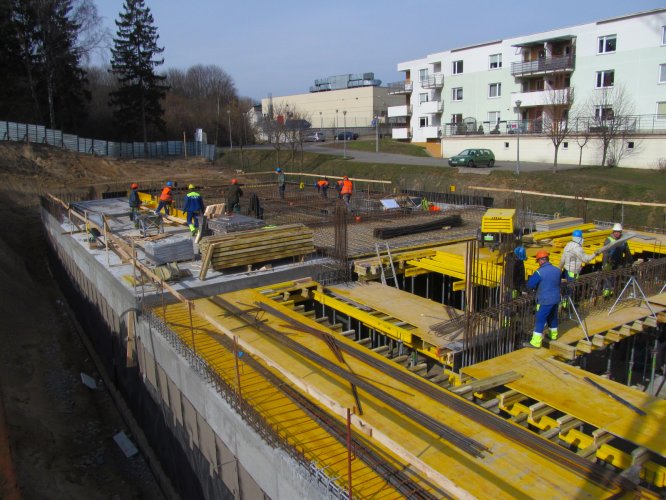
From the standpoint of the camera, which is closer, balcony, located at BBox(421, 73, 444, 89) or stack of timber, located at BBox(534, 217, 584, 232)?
stack of timber, located at BBox(534, 217, 584, 232)

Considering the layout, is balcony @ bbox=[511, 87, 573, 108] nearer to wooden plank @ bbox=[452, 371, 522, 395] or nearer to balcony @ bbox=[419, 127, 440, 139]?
balcony @ bbox=[419, 127, 440, 139]

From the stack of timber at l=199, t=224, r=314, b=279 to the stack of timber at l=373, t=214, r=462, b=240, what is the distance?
298cm

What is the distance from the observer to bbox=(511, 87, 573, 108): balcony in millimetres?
35750

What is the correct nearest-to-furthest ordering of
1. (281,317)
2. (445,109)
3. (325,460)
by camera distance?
1. (325,460)
2. (281,317)
3. (445,109)

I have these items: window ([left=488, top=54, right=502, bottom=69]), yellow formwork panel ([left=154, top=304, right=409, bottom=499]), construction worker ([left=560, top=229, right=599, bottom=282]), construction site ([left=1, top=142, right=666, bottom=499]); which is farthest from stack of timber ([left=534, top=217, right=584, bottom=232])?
window ([left=488, top=54, right=502, bottom=69])

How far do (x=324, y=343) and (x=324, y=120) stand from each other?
7628cm

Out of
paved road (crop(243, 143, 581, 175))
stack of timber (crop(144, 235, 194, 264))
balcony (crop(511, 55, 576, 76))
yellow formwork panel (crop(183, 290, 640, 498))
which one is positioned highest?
balcony (crop(511, 55, 576, 76))

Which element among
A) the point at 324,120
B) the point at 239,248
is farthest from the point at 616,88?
the point at 324,120

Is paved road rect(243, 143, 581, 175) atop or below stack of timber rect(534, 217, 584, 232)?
atop

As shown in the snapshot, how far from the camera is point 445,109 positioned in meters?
46.8

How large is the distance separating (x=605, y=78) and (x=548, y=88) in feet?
14.0

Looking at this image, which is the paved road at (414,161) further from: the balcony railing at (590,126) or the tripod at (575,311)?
the tripod at (575,311)

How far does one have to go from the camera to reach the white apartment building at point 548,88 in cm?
3186

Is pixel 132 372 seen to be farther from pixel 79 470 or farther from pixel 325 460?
pixel 325 460
